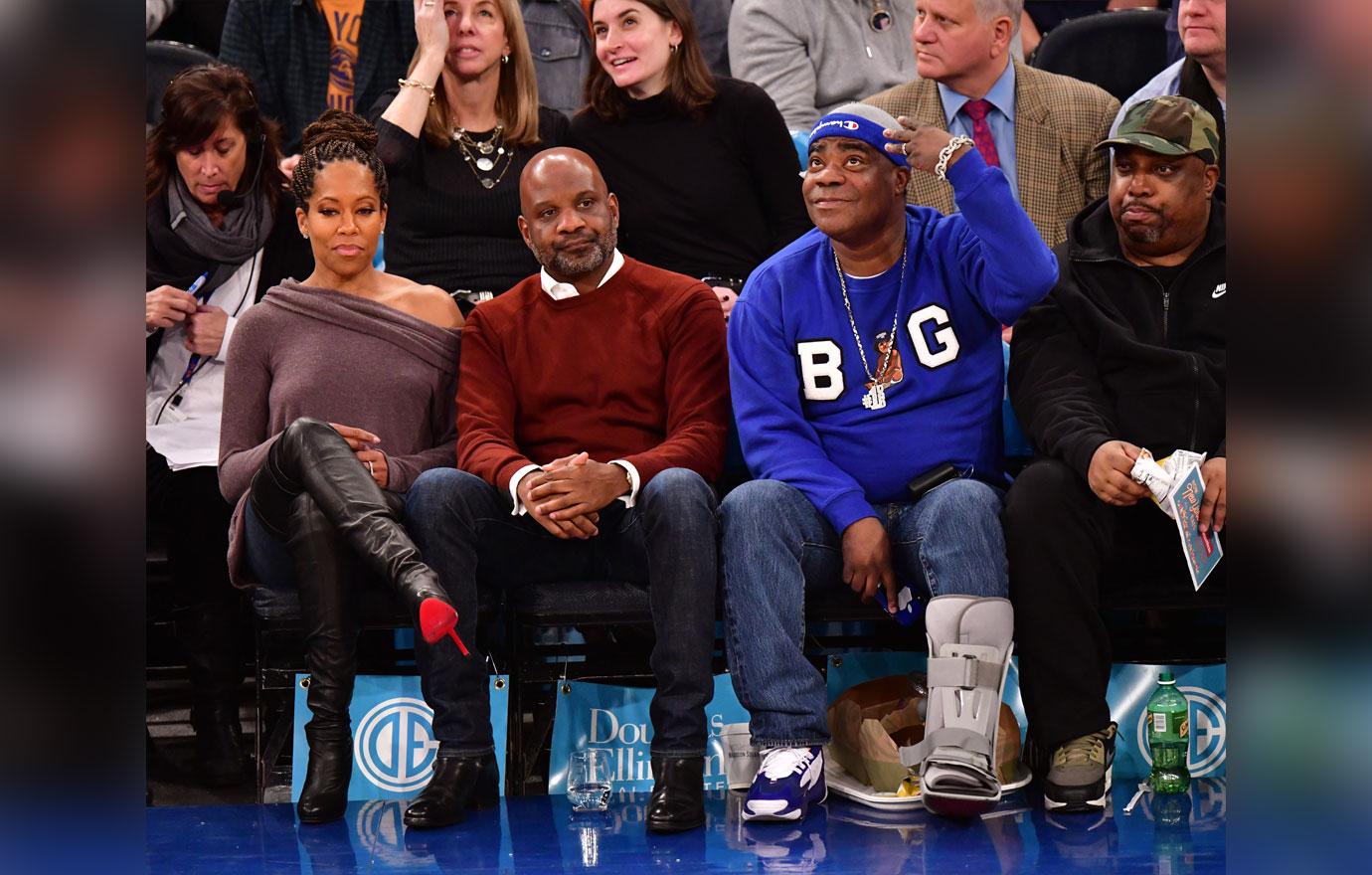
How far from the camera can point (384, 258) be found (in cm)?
388

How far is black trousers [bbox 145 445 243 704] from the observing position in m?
3.48

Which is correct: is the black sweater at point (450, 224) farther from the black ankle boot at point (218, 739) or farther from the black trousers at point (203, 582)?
the black ankle boot at point (218, 739)

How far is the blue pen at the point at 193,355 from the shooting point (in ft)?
12.4

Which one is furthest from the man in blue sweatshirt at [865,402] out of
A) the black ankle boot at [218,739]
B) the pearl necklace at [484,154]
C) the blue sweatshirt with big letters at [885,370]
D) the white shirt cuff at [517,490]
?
the black ankle boot at [218,739]

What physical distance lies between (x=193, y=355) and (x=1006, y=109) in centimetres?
222

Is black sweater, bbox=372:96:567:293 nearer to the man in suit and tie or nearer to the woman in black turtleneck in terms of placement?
the woman in black turtleneck

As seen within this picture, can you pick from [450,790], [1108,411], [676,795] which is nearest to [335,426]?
[450,790]

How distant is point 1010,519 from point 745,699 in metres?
0.64

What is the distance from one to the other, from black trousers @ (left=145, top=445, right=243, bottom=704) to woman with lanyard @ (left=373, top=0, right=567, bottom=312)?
781 mm

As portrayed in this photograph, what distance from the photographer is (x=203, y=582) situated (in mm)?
3486

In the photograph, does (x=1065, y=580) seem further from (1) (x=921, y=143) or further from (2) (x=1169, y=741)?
(1) (x=921, y=143)

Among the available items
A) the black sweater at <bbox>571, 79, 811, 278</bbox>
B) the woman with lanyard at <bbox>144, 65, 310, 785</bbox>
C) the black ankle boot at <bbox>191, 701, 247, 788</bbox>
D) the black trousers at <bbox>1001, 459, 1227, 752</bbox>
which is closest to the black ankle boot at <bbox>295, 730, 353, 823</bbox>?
the black ankle boot at <bbox>191, 701, 247, 788</bbox>
